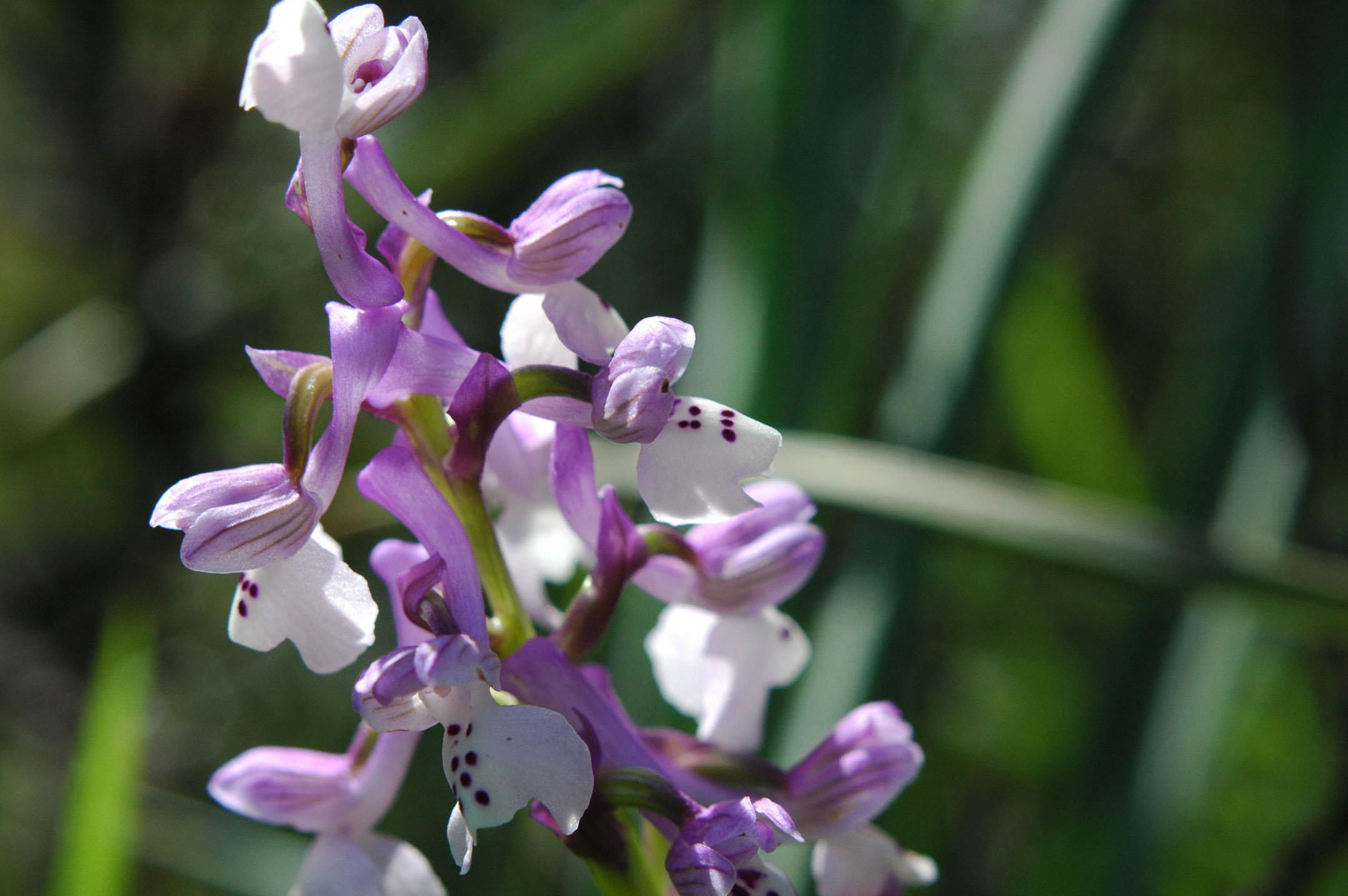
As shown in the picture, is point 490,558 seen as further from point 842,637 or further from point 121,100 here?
point 121,100

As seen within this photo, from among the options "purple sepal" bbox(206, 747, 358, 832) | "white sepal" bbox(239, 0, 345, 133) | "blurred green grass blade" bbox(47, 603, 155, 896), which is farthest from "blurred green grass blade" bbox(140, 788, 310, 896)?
"white sepal" bbox(239, 0, 345, 133)

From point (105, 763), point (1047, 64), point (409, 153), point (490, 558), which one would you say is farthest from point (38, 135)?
point (490, 558)

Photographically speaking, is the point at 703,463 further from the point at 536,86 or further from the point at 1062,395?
the point at 536,86

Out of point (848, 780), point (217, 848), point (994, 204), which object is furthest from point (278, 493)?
point (217, 848)

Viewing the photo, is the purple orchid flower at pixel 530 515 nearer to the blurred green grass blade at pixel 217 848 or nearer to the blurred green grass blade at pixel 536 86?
the blurred green grass blade at pixel 217 848

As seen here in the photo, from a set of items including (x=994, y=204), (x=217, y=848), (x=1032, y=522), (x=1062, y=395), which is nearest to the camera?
(x=1032, y=522)

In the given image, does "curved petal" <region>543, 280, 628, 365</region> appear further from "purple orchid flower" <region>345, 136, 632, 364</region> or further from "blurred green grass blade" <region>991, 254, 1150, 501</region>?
"blurred green grass blade" <region>991, 254, 1150, 501</region>

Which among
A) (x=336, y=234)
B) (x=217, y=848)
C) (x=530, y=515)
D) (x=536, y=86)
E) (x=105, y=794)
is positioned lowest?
(x=217, y=848)
